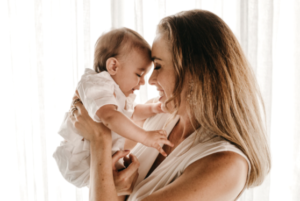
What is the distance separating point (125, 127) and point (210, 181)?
1.27 feet

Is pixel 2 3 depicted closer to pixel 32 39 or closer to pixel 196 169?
pixel 32 39

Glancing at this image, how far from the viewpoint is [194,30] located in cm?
109

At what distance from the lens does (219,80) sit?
1.07 meters

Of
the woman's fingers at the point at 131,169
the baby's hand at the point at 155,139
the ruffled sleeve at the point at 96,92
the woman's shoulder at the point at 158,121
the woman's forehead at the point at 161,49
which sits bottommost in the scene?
the woman's fingers at the point at 131,169

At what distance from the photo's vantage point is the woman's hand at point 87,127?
3.91 ft

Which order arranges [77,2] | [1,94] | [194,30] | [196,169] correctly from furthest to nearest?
[1,94] → [77,2] → [194,30] → [196,169]

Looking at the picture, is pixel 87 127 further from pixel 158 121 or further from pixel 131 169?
pixel 158 121

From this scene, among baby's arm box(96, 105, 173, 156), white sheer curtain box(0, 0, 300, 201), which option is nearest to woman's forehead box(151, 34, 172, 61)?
baby's arm box(96, 105, 173, 156)

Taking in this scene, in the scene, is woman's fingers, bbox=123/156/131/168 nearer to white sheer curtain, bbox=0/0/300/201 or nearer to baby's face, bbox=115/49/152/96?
baby's face, bbox=115/49/152/96

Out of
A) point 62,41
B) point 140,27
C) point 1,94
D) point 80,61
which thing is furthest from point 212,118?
point 1,94

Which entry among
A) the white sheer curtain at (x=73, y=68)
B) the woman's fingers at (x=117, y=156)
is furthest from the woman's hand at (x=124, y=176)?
the white sheer curtain at (x=73, y=68)

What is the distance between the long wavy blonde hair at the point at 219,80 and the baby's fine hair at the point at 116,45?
0.18 m

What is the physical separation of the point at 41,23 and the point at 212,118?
5.60 ft

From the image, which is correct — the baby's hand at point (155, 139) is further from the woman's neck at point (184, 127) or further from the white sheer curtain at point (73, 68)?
the white sheer curtain at point (73, 68)
